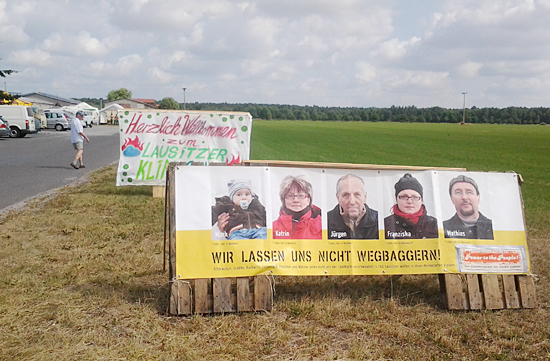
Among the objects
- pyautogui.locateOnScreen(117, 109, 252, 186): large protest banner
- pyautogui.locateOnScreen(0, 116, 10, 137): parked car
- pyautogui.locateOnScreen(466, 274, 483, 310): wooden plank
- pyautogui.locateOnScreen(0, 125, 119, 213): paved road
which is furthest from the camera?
pyautogui.locateOnScreen(0, 116, 10, 137): parked car

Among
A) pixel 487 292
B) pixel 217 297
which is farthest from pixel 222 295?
pixel 487 292

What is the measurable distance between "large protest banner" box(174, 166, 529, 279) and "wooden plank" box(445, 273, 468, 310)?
109 mm

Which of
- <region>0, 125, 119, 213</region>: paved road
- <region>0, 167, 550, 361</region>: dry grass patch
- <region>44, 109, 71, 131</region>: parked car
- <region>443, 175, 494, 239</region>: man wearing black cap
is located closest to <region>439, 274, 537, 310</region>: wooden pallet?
<region>0, 167, 550, 361</region>: dry grass patch

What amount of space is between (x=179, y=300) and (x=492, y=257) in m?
3.00

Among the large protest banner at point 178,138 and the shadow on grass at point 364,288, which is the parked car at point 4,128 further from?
the shadow on grass at point 364,288

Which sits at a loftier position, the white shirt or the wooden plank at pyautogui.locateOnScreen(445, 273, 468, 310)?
the white shirt

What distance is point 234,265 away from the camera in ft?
16.0

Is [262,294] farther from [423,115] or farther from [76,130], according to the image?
[423,115]

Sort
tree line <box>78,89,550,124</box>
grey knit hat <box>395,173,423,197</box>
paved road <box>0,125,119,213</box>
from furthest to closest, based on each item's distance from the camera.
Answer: tree line <box>78,89,550,124</box> → paved road <box>0,125,119,213</box> → grey knit hat <box>395,173,423,197</box>

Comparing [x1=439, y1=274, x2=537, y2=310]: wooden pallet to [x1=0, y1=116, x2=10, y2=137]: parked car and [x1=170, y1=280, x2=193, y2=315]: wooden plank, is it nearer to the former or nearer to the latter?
[x1=170, y1=280, x2=193, y2=315]: wooden plank

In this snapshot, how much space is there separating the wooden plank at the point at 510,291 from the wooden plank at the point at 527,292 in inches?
1.9

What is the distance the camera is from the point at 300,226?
201 inches

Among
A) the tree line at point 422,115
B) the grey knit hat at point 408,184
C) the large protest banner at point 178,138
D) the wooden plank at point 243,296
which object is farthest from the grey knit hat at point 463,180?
the tree line at point 422,115

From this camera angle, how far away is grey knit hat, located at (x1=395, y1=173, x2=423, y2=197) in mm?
5383
